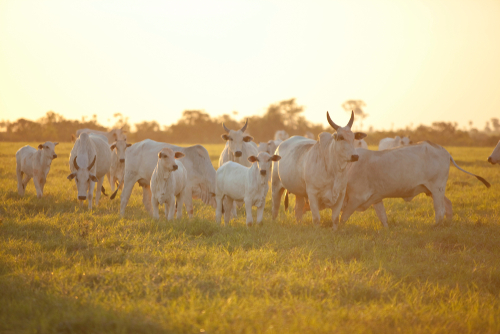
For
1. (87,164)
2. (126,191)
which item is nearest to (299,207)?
(126,191)

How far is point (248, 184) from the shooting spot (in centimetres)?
761

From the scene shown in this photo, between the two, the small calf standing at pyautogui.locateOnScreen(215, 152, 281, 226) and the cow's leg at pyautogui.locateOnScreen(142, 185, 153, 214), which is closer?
the small calf standing at pyautogui.locateOnScreen(215, 152, 281, 226)

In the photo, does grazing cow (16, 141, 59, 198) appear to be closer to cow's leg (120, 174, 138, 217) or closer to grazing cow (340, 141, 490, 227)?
cow's leg (120, 174, 138, 217)

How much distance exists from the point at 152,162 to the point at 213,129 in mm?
45827

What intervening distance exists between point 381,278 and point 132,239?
3.51 meters

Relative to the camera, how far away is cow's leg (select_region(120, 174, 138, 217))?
8.80m

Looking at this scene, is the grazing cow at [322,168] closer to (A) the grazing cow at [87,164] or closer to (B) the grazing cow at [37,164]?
(A) the grazing cow at [87,164]

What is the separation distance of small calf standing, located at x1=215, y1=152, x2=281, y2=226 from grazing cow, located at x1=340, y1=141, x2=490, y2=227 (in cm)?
155

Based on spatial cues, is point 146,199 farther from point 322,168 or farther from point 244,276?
point 244,276

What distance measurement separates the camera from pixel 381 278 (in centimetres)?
489

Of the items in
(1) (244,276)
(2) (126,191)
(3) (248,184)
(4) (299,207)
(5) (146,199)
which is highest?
(3) (248,184)

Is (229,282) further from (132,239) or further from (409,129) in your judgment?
(409,129)

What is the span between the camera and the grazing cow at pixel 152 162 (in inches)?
358

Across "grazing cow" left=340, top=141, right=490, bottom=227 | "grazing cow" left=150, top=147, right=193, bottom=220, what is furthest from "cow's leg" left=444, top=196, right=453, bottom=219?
"grazing cow" left=150, top=147, right=193, bottom=220
